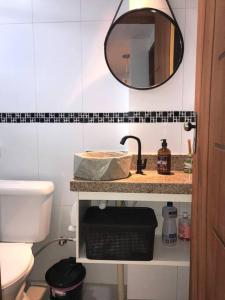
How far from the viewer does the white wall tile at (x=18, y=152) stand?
1.79 m

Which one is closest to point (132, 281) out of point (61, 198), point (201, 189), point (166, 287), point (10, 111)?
point (166, 287)

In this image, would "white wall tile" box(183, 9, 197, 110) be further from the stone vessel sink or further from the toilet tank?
the toilet tank

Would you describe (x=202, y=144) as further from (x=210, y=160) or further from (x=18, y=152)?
(x=18, y=152)

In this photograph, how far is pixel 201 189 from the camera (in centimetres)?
95

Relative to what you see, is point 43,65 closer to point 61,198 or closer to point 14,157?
point 14,157

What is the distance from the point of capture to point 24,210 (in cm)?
160

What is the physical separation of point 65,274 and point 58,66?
1.29 metres

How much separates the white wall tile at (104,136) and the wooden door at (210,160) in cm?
75

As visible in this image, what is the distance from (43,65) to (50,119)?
346mm

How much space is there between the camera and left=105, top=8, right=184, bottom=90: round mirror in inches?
60.0

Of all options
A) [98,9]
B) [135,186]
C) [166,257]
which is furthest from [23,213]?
[98,9]

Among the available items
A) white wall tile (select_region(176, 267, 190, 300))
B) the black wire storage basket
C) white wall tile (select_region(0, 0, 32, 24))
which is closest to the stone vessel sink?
the black wire storage basket

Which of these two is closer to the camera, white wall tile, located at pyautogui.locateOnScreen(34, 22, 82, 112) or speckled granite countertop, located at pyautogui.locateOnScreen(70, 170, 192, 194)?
speckled granite countertop, located at pyautogui.locateOnScreen(70, 170, 192, 194)

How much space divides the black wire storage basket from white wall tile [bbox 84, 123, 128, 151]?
518 mm
